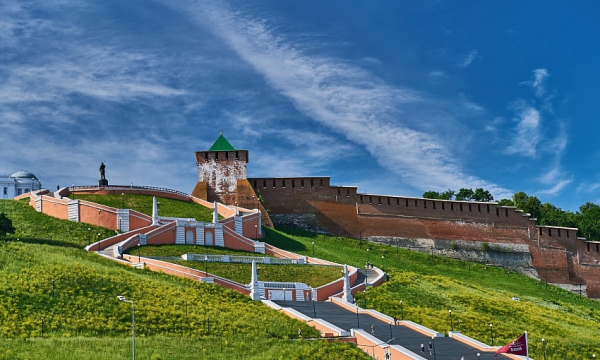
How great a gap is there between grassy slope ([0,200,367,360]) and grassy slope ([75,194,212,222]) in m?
15.9

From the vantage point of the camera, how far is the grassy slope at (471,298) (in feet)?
130

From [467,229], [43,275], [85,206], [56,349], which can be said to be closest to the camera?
[56,349]

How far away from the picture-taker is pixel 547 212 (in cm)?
8756

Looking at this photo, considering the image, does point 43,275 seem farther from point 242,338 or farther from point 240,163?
point 240,163

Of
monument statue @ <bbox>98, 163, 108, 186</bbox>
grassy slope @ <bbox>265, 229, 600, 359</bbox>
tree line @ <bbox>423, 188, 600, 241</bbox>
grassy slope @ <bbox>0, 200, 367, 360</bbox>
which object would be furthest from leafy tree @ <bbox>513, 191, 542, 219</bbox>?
grassy slope @ <bbox>0, 200, 367, 360</bbox>

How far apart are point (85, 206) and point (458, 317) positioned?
84.5ft

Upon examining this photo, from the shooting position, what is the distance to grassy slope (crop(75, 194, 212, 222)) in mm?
58344

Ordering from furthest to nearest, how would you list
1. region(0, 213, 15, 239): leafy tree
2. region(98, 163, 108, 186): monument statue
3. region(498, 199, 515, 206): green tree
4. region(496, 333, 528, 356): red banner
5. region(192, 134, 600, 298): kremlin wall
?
region(498, 199, 515, 206): green tree < region(192, 134, 600, 298): kremlin wall < region(98, 163, 108, 186): monument statue < region(0, 213, 15, 239): leafy tree < region(496, 333, 528, 356): red banner

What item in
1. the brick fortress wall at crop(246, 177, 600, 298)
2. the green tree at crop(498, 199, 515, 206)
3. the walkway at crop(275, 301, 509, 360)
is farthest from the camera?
the green tree at crop(498, 199, 515, 206)

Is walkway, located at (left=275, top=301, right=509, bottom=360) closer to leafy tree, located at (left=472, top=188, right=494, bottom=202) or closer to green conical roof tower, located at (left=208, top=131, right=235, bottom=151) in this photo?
green conical roof tower, located at (left=208, top=131, right=235, bottom=151)

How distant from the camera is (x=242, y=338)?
102 ft

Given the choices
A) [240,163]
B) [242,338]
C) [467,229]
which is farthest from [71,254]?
[467,229]

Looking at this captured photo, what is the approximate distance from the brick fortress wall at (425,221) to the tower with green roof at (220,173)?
166 centimetres

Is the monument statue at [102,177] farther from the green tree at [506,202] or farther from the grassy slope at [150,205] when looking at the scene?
the green tree at [506,202]
